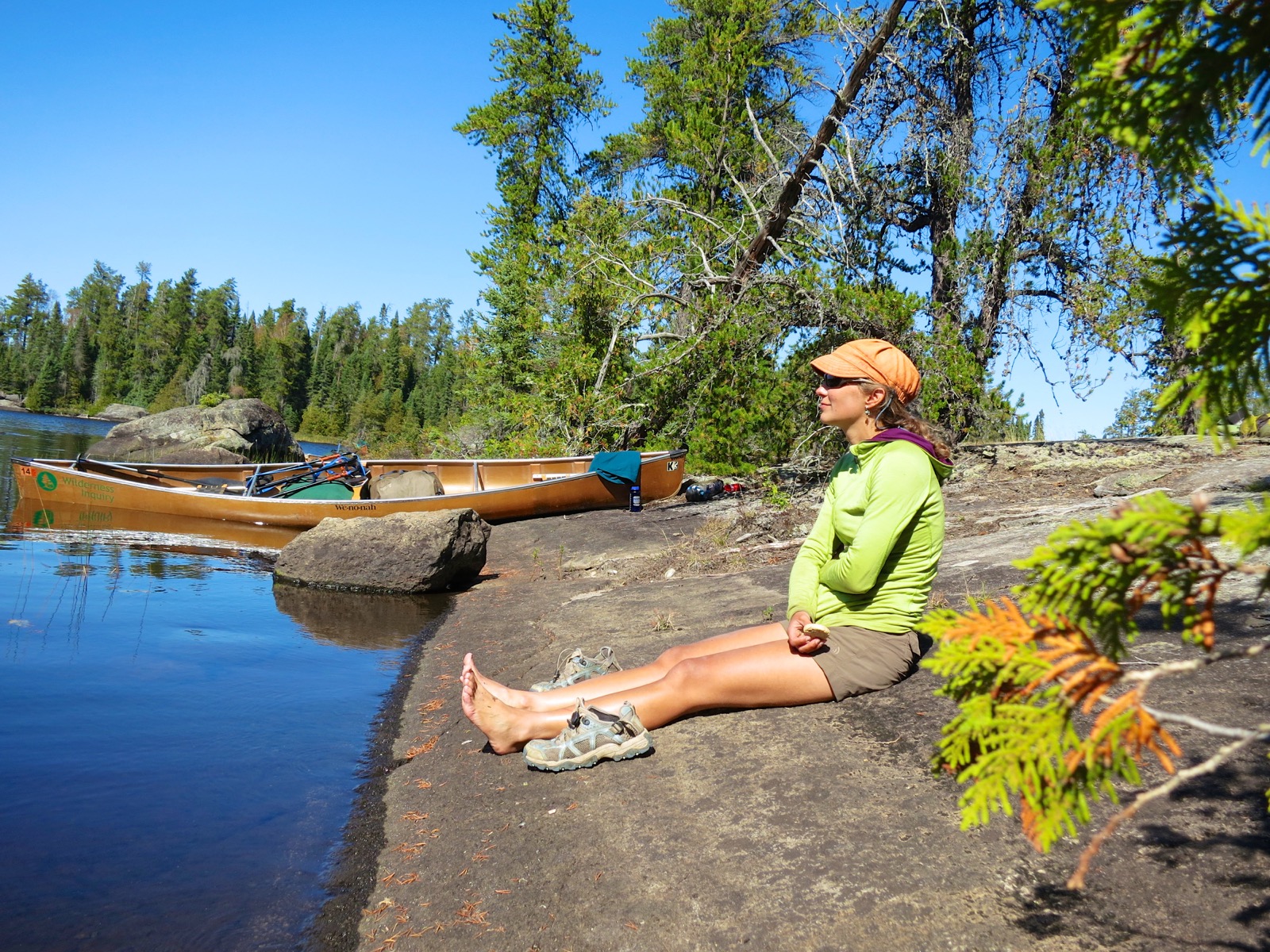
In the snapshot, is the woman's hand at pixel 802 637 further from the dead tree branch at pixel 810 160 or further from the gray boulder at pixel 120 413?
the gray boulder at pixel 120 413

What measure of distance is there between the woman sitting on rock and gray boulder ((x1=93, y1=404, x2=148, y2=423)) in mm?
85001

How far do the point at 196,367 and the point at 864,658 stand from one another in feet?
339

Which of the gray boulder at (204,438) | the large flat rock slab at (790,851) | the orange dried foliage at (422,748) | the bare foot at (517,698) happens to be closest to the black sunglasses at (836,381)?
the large flat rock slab at (790,851)

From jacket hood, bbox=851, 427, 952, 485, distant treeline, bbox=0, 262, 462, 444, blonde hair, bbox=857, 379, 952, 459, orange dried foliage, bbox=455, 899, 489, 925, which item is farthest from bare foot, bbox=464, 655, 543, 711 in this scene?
distant treeline, bbox=0, 262, 462, 444

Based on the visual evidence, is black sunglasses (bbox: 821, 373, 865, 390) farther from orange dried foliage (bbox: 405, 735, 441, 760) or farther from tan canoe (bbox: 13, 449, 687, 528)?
tan canoe (bbox: 13, 449, 687, 528)

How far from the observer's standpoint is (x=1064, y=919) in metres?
2.28

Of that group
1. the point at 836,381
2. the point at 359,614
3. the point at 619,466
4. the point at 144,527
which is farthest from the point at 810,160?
the point at 144,527

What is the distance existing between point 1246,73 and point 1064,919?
2055 millimetres

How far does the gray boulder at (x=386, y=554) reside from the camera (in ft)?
33.1

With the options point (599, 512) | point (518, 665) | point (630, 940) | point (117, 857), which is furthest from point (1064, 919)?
point (599, 512)

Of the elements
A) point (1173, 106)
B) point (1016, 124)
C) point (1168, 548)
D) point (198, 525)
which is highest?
point (1016, 124)

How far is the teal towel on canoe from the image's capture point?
1463 centimetres

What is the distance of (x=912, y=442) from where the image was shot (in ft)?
12.1

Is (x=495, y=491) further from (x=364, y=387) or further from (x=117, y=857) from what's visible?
(x=364, y=387)
